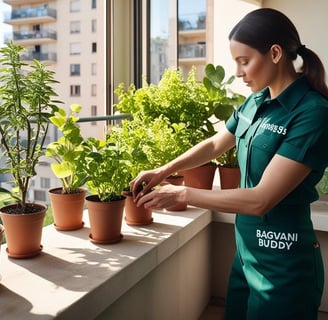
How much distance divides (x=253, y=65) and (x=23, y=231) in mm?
845

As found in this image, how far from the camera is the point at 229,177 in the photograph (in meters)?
2.03

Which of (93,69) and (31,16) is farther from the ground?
(31,16)

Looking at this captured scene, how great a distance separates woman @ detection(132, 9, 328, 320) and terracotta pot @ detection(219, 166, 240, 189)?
64 centimetres

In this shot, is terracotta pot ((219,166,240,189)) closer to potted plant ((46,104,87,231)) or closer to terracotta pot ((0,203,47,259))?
potted plant ((46,104,87,231))

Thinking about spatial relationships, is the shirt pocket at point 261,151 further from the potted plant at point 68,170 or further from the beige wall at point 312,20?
the beige wall at point 312,20

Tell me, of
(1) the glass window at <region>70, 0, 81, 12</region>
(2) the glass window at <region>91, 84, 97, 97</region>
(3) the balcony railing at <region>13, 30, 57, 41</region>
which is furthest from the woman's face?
(2) the glass window at <region>91, 84, 97, 97</region>

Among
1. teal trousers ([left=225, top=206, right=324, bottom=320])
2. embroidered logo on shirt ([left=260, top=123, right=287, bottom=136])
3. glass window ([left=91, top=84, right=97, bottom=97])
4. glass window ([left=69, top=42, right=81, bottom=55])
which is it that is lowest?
teal trousers ([left=225, top=206, right=324, bottom=320])

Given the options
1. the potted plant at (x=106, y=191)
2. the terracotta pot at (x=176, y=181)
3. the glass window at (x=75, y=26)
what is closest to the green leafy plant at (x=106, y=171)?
the potted plant at (x=106, y=191)

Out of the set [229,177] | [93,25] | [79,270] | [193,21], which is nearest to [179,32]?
[193,21]

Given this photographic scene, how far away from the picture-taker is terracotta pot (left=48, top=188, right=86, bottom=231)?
1.49 m

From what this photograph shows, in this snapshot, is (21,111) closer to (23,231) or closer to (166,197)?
(23,231)

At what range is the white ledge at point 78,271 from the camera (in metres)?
1.00

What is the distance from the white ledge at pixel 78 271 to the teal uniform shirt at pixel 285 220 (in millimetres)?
343

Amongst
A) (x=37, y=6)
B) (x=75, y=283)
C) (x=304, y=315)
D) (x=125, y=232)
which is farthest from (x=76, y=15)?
(x=304, y=315)
